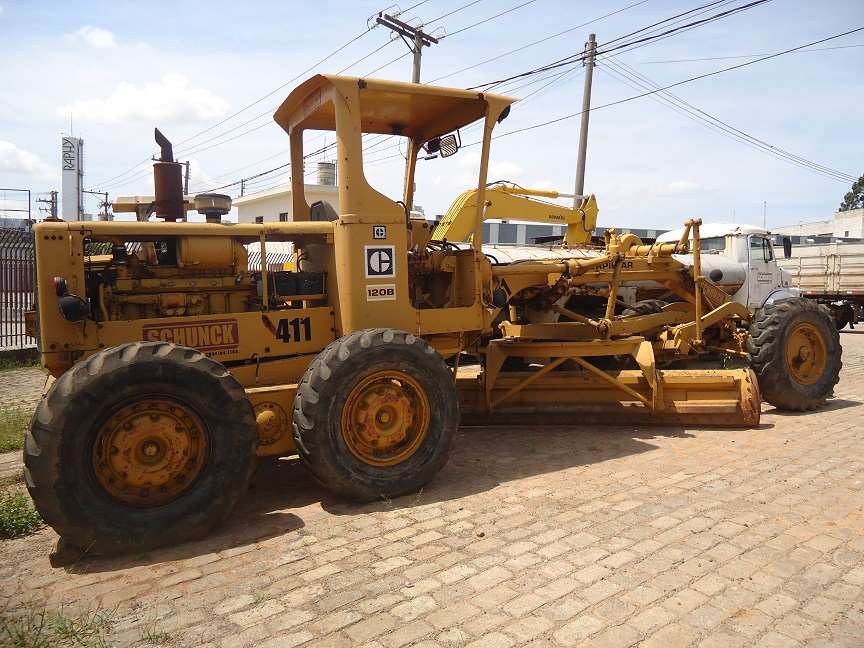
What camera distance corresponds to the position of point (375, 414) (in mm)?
4715

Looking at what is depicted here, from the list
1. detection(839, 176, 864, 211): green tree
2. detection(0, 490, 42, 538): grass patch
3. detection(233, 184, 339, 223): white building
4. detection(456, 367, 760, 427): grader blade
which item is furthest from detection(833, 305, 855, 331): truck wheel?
detection(839, 176, 864, 211): green tree

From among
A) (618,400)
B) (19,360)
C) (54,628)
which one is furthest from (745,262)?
(19,360)

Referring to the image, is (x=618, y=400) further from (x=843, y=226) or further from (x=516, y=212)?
(x=843, y=226)

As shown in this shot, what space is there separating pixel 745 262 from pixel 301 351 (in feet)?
32.3

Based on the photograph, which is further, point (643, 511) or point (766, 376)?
point (766, 376)

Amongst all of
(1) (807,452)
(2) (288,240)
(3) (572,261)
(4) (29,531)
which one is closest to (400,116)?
(2) (288,240)

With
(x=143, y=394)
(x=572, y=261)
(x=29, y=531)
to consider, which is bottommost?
(x=29, y=531)

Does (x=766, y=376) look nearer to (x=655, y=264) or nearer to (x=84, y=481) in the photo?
(x=655, y=264)

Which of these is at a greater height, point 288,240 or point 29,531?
point 288,240

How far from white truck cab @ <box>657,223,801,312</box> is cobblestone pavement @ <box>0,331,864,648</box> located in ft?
23.1

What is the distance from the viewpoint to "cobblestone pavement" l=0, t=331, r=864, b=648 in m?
3.04

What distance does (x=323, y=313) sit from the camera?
17.0ft

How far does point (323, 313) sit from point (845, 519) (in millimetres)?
3868

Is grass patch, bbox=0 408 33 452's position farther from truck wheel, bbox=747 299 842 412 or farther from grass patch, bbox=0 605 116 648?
truck wheel, bbox=747 299 842 412
